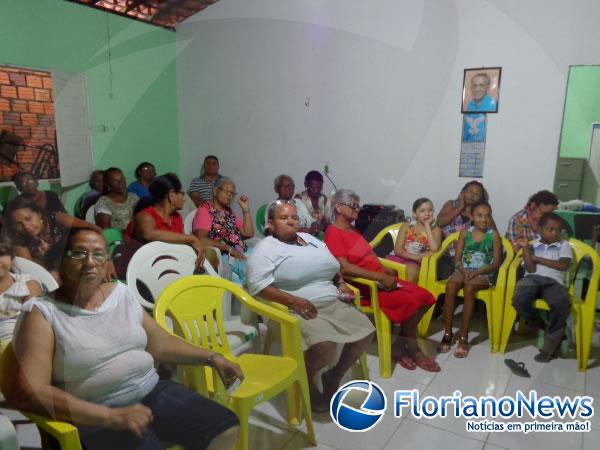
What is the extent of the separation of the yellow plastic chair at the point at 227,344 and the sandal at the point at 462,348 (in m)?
1.09

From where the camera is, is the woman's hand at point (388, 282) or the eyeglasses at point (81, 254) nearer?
the eyeglasses at point (81, 254)

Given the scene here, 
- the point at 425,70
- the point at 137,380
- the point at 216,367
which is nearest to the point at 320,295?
the point at 216,367

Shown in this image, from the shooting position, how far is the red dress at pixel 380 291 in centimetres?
230

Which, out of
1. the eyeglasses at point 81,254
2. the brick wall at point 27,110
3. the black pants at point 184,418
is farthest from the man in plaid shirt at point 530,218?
the brick wall at point 27,110

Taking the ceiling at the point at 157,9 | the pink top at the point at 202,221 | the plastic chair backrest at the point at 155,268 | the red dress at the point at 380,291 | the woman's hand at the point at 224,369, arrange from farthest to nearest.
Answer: the ceiling at the point at 157,9 → the pink top at the point at 202,221 → the red dress at the point at 380,291 → the plastic chair backrest at the point at 155,268 → the woman's hand at the point at 224,369

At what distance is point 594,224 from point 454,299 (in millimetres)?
1060

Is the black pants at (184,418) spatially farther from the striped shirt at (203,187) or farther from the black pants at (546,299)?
the striped shirt at (203,187)

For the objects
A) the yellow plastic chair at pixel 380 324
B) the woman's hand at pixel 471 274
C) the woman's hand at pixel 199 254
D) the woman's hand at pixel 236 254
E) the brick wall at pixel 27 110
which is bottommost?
the yellow plastic chair at pixel 380 324

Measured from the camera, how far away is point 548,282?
98.0 inches

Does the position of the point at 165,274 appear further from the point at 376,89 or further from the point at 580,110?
the point at 580,110

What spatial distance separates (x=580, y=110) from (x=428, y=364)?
2.12m

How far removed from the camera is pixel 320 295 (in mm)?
2072

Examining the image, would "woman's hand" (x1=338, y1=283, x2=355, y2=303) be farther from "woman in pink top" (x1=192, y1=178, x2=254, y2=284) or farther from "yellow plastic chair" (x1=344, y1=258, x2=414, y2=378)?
"woman in pink top" (x1=192, y1=178, x2=254, y2=284)

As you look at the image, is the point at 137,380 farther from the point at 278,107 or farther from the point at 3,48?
the point at 278,107
